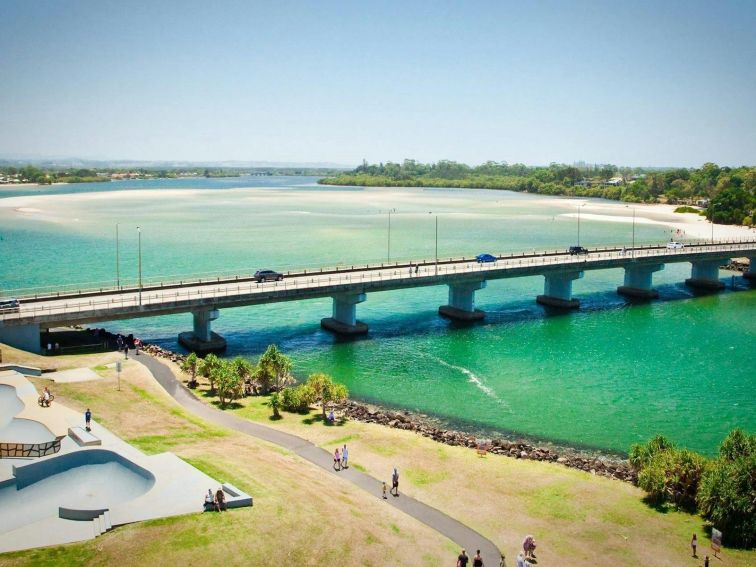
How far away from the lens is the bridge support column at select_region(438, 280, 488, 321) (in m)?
83.6

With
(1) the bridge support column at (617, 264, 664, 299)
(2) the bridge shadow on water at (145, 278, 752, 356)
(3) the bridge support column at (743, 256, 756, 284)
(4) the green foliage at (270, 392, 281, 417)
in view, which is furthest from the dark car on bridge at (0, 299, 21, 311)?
(3) the bridge support column at (743, 256, 756, 284)

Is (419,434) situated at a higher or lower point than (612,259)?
lower

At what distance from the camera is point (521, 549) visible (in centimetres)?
3084

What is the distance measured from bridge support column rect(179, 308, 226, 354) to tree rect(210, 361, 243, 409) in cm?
1719

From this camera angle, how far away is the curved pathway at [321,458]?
102ft

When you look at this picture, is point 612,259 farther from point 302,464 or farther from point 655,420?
point 302,464

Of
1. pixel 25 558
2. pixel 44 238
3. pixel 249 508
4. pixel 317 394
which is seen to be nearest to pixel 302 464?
pixel 249 508

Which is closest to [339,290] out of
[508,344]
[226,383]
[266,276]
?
[266,276]

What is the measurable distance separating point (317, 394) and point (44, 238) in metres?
119

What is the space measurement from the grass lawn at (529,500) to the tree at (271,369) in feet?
17.4

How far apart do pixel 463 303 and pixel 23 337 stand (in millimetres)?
46336

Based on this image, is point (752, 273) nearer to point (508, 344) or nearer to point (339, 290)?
point (508, 344)

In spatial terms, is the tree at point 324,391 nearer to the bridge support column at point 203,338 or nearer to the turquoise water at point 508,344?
the turquoise water at point 508,344

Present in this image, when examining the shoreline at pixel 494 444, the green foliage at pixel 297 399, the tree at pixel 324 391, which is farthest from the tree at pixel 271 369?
the shoreline at pixel 494 444
